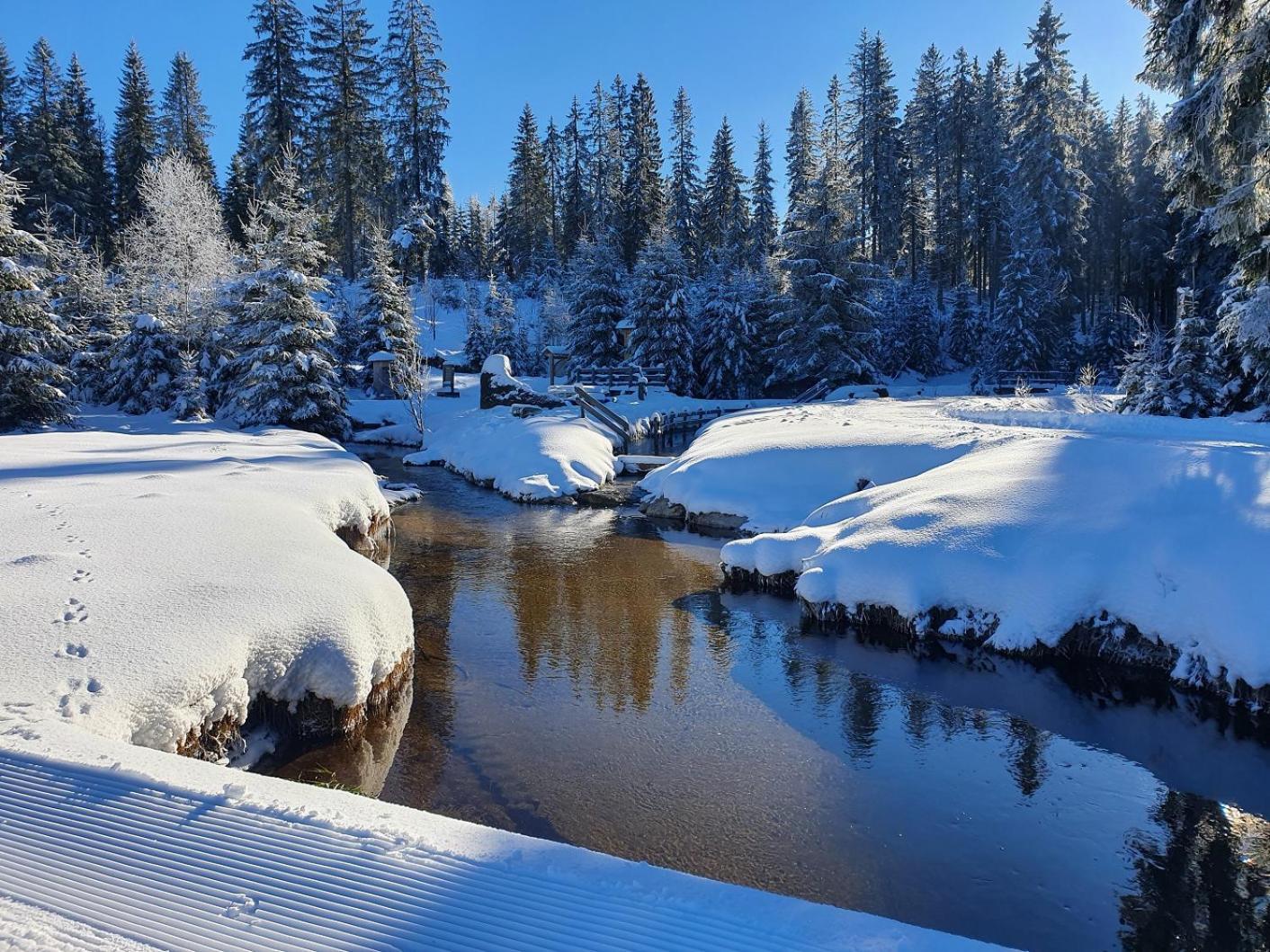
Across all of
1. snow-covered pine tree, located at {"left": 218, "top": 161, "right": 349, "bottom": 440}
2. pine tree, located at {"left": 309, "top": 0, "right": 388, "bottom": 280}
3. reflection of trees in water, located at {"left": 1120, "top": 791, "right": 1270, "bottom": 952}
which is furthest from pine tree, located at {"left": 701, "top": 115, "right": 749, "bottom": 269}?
reflection of trees in water, located at {"left": 1120, "top": 791, "right": 1270, "bottom": 952}

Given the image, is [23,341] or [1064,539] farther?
[23,341]

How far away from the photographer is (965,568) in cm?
1007

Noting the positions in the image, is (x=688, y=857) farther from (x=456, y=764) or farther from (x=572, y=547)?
(x=572, y=547)

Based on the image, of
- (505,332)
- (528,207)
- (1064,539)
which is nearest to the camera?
(1064,539)

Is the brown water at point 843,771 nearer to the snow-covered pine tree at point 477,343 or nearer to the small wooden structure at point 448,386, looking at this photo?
the small wooden structure at point 448,386

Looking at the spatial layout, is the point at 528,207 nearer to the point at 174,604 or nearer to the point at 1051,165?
the point at 1051,165

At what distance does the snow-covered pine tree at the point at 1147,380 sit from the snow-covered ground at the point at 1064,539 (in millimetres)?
4289

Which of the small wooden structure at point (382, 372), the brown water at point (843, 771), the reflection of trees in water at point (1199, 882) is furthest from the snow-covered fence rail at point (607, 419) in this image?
the reflection of trees in water at point (1199, 882)

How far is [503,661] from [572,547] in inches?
218

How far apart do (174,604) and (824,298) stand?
3322 centimetres

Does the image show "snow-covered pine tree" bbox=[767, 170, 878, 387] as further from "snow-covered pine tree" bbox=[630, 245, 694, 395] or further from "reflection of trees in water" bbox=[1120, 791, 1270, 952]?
"reflection of trees in water" bbox=[1120, 791, 1270, 952]

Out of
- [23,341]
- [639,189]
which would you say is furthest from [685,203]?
[23,341]

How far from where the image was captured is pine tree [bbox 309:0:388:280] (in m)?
44.5

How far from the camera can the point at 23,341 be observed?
711 inches
